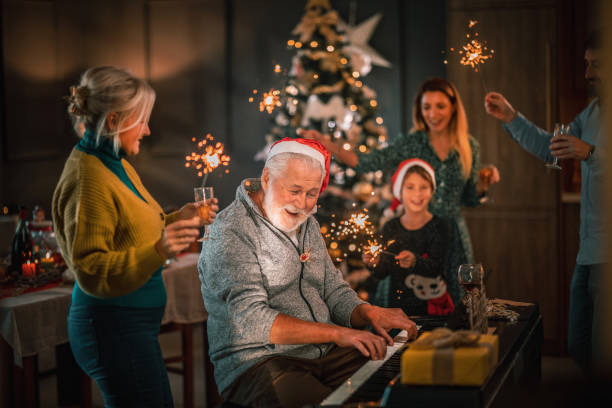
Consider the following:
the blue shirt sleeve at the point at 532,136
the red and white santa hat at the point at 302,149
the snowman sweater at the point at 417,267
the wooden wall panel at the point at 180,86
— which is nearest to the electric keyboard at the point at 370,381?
the red and white santa hat at the point at 302,149

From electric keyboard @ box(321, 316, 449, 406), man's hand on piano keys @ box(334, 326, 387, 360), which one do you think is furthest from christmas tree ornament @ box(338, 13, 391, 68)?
man's hand on piano keys @ box(334, 326, 387, 360)

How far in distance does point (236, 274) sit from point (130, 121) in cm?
56

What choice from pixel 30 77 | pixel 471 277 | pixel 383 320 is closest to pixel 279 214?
pixel 383 320

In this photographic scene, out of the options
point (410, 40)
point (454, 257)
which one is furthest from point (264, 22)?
point (454, 257)

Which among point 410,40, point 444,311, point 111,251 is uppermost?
point 410,40

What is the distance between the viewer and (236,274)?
191cm

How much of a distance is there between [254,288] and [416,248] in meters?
1.35

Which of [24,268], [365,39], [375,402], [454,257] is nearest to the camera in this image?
[375,402]

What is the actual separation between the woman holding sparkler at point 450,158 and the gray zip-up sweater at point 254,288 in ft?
4.03

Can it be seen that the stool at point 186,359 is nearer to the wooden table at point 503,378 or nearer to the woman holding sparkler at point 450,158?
the woman holding sparkler at point 450,158

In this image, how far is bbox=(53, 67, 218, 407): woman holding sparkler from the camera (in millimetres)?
1821

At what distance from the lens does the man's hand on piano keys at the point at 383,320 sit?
196 centimetres

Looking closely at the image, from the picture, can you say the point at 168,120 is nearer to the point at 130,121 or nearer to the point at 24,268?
the point at 24,268

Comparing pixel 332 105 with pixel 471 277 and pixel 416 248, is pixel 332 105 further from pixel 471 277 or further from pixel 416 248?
pixel 471 277
